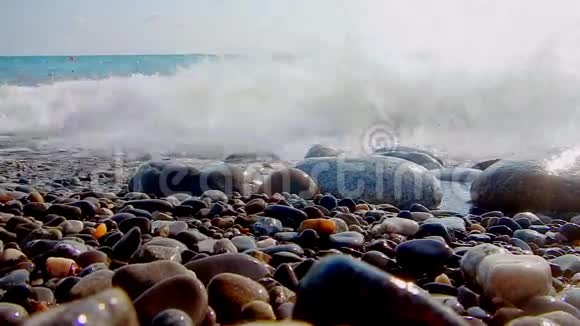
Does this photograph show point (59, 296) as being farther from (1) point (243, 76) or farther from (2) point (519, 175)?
(1) point (243, 76)

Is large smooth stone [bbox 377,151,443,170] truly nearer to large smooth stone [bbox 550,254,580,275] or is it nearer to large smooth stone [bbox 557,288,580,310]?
large smooth stone [bbox 550,254,580,275]

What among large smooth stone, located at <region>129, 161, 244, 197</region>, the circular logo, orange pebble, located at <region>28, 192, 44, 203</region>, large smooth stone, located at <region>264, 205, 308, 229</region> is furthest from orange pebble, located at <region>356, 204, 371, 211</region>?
the circular logo

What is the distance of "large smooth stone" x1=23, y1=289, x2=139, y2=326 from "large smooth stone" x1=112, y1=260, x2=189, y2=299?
1.58 feet

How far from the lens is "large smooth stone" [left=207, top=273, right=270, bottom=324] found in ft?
5.98

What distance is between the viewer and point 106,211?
3.62 metres

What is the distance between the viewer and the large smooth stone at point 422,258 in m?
2.48

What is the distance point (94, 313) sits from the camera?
1.22m

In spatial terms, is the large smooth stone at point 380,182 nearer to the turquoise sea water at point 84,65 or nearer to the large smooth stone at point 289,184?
the large smooth stone at point 289,184

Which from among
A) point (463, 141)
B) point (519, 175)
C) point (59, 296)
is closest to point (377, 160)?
point (519, 175)

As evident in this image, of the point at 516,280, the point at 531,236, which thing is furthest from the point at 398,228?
the point at 516,280

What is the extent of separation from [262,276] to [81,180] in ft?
14.0

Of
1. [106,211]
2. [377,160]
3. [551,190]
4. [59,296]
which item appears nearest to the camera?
[59,296]

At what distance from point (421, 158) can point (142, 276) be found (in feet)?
18.3

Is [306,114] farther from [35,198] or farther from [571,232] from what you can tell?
[571,232]
